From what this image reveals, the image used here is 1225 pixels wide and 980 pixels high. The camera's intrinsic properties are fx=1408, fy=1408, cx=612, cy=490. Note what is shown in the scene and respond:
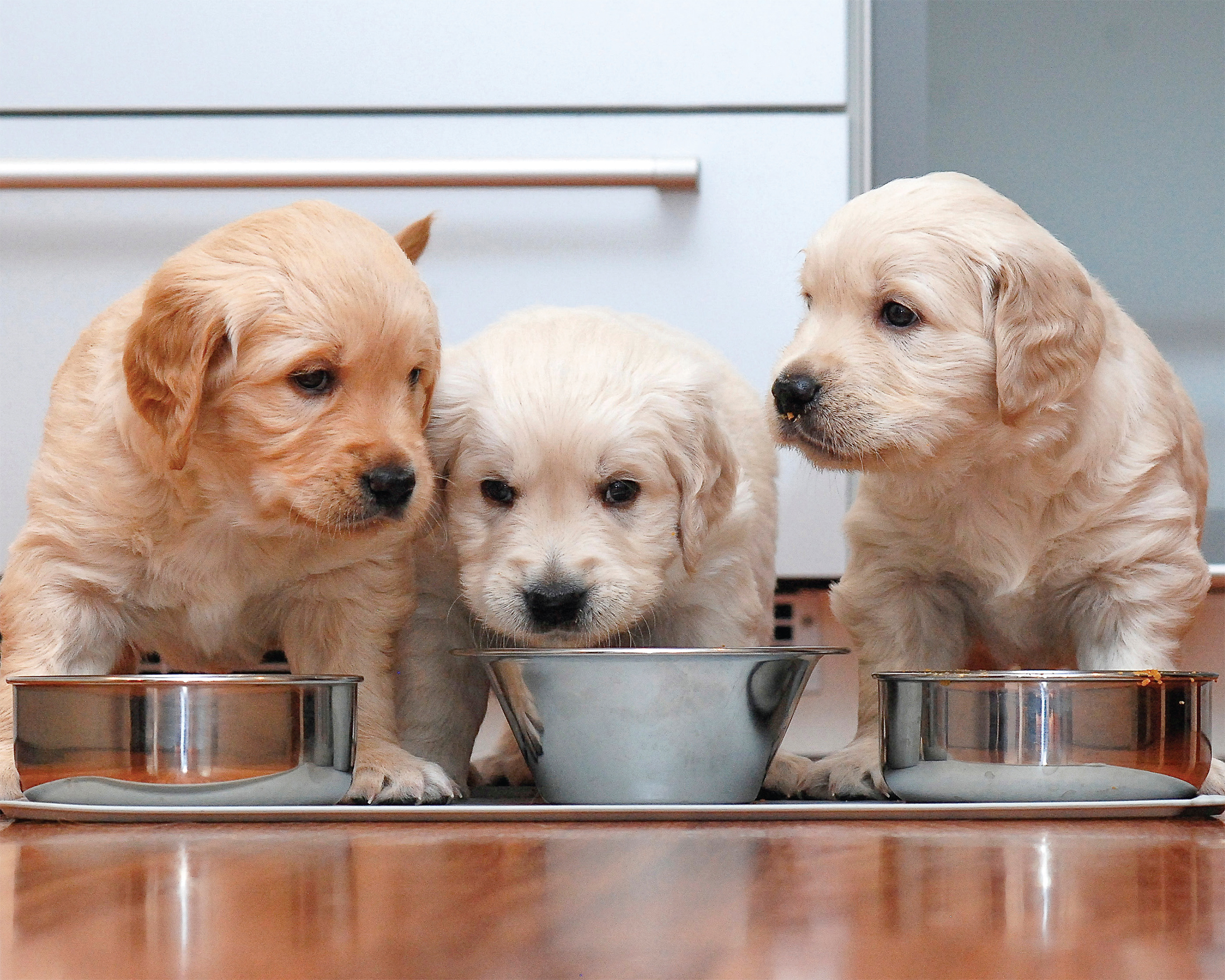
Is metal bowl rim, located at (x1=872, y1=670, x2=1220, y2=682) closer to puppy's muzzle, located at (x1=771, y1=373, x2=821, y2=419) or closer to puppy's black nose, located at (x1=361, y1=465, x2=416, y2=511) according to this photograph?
puppy's muzzle, located at (x1=771, y1=373, x2=821, y2=419)

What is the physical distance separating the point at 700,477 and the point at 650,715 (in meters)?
0.52

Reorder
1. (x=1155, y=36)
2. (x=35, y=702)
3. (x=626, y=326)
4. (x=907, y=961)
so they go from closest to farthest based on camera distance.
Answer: (x=907, y=961), (x=35, y=702), (x=626, y=326), (x=1155, y=36)

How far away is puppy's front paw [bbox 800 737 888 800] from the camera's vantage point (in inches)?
81.8

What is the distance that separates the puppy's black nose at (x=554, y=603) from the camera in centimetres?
202

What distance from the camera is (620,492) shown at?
7.14 ft

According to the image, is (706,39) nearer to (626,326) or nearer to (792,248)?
(792,248)

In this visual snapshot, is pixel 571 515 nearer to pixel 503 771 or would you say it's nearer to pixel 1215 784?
pixel 503 771

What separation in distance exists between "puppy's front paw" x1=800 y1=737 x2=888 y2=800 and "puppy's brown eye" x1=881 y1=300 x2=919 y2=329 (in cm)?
64

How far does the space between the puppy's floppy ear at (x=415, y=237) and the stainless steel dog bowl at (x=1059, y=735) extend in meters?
1.11

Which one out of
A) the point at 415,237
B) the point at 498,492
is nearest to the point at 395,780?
the point at 498,492

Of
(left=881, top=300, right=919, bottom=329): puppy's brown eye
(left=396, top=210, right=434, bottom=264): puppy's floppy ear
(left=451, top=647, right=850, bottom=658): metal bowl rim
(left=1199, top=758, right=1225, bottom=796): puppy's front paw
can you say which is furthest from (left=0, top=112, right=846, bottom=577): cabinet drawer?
(left=1199, top=758, right=1225, bottom=796): puppy's front paw

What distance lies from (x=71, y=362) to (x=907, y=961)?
1698 mm

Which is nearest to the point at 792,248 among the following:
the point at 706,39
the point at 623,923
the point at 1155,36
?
the point at 706,39

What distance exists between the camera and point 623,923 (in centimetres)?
112
